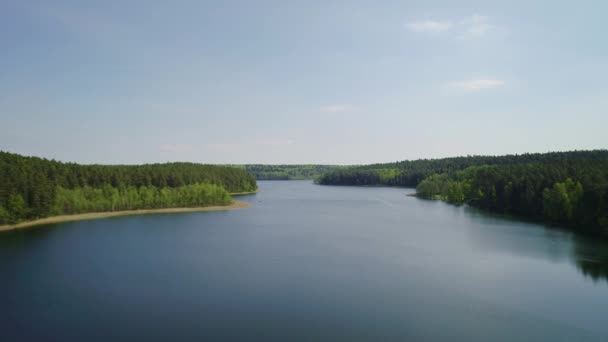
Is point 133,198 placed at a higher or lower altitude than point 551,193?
lower

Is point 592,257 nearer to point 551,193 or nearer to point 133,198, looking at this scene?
point 551,193

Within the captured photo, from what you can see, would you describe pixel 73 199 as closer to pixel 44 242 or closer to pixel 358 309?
pixel 44 242

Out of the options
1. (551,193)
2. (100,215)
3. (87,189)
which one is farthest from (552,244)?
(87,189)

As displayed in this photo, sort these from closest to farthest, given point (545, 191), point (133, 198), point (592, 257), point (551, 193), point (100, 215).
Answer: point (592, 257) < point (551, 193) < point (545, 191) < point (100, 215) < point (133, 198)

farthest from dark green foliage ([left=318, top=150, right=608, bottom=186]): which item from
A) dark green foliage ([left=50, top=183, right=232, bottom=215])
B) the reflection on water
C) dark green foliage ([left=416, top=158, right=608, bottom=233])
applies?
the reflection on water

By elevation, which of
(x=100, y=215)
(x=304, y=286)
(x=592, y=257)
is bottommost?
(x=304, y=286)

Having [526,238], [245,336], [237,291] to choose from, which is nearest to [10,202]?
[237,291]

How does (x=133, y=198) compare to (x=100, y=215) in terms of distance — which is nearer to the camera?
(x=100, y=215)

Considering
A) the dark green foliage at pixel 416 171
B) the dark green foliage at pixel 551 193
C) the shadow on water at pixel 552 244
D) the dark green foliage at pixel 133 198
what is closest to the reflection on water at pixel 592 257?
the shadow on water at pixel 552 244
